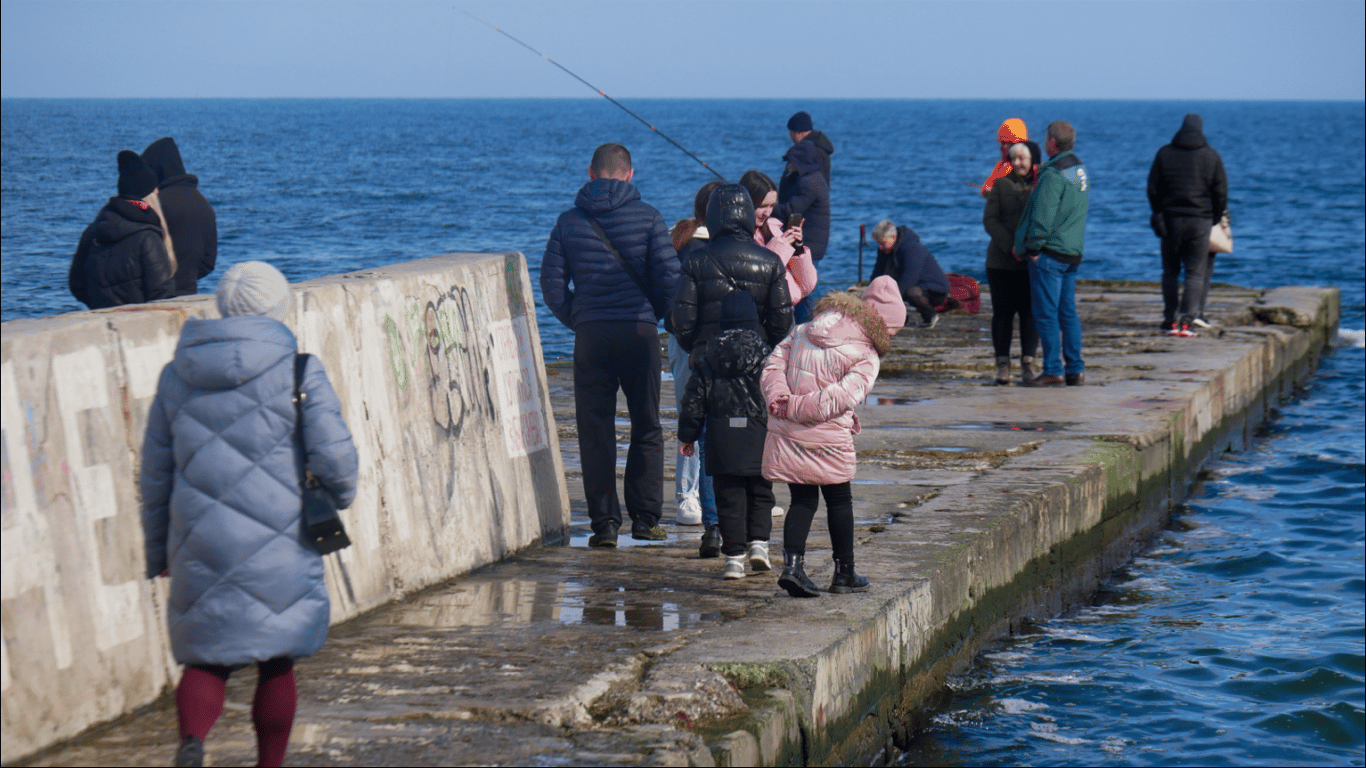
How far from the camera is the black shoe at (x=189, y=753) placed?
3.39m

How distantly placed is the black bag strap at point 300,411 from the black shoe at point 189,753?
2.23ft

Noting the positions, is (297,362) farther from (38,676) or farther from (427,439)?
(427,439)

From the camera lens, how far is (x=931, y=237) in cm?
3603

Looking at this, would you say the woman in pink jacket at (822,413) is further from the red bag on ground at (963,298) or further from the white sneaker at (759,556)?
the red bag on ground at (963,298)

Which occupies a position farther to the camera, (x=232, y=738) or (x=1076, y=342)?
(x=1076, y=342)

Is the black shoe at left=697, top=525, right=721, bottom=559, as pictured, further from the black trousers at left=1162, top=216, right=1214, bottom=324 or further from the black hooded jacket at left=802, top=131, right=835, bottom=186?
the black trousers at left=1162, top=216, right=1214, bottom=324

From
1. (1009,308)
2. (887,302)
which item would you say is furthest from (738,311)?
(1009,308)

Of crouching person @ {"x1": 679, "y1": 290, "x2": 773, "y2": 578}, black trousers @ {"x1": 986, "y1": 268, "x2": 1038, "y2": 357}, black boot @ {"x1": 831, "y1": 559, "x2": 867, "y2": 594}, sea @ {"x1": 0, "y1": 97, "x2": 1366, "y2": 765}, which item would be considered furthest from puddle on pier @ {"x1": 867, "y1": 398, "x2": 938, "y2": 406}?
black boot @ {"x1": 831, "y1": 559, "x2": 867, "y2": 594}

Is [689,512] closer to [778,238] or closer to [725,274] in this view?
[778,238]

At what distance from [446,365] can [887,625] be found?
6.80 ft

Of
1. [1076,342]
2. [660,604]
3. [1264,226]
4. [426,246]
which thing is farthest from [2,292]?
[1264,226]

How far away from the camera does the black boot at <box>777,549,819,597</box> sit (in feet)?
17.1

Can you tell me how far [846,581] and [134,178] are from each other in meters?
4.01

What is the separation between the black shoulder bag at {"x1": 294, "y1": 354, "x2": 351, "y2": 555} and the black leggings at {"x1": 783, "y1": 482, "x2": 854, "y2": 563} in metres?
2.16
